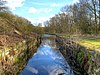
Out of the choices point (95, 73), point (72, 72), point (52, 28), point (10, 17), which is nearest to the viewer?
point (95, 73)

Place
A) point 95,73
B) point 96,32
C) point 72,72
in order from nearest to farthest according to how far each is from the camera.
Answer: point 95,73, point 72,72, point 96,32

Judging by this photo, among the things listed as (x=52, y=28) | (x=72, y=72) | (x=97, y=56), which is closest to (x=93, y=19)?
(x=72, y=72)

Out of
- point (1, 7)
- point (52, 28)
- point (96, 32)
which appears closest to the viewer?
point (1, 7)

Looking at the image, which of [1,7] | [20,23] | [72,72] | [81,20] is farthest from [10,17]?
[72,72]

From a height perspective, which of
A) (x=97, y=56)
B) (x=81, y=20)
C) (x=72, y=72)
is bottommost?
(x=72, y=72)

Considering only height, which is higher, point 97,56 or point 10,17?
point 10,17

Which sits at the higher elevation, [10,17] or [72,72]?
[10,17]

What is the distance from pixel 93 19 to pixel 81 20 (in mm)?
2620

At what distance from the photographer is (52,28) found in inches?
4250

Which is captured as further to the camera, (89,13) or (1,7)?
(89,13)

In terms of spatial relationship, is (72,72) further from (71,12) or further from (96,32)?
(71,12)

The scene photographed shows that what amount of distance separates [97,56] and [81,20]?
124 feet

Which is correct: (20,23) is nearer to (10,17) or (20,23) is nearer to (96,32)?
(10,17)

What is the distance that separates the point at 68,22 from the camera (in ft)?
239
